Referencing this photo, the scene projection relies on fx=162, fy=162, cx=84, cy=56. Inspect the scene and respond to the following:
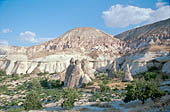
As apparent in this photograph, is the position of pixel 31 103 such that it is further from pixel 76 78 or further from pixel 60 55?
pixel 60 55

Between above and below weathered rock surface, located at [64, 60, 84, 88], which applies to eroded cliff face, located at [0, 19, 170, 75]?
above

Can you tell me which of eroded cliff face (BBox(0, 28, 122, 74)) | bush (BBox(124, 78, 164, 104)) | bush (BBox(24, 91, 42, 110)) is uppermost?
eroded cliff face (BBox(0, 28, 122, 74))

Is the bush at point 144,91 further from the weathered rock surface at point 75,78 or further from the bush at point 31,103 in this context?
the weathered rock surface at point 75,78

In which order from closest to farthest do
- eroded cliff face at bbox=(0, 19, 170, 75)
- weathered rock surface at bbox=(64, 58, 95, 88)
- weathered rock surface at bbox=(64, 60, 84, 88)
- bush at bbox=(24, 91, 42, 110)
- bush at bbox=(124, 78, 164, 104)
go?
bush at bbox=(124, 78, 164, 104)
bush at bbox=(24, 91, 42, 110)
weathered rock surface at bbox=(64, 58, 95, 88)
weathered rock surface at bbox=(64, 60, 84, 88)
eroded cliff face at bbox=(0, 19, 170, 75)

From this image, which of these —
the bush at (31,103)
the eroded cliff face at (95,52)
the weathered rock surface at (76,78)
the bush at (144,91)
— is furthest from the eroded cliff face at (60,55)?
the bush at (144,91)

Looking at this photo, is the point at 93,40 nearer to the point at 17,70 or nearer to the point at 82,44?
the point at 82,44

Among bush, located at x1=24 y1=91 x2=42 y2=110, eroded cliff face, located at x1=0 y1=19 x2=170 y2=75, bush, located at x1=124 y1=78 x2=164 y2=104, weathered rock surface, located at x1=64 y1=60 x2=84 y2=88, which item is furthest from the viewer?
eroded cliff face, located at x1=0 y1=19 x2=170 y2=75

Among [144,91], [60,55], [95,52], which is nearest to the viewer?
[144,91]

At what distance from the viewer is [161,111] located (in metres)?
9.75

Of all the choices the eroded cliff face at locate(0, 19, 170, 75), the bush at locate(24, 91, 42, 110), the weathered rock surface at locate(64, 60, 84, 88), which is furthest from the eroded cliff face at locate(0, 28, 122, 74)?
the bush at locate(24, 91, 42, 110)

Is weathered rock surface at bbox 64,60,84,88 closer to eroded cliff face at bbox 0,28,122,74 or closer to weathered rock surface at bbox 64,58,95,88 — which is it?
weathered rock surface at bbox 64,58,95,88

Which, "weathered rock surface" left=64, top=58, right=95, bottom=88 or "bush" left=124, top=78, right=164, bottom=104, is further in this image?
"weathered rock surface" left=64, top=58, right=95, bottom=88

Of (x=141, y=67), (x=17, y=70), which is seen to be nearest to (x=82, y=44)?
(x=17, y=70)

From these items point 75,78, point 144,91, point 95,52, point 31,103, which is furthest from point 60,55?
point 144,91
